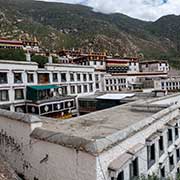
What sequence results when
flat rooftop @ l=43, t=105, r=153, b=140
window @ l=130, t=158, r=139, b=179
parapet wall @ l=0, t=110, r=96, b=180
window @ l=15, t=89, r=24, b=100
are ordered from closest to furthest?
parapet wall @ l=0, t=110, r=96, b=180, window @ l=130, t=158, r=139, b=179, flat rooftop @ l=43, t=105, r=153, b=140, window @ l=15, t=89, r=24, b=100

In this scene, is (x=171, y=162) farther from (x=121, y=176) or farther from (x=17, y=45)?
(x=17, y=45)

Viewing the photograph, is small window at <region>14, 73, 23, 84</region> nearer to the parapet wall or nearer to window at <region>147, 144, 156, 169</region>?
the parapet wall

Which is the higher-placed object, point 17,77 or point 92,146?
point 17,77

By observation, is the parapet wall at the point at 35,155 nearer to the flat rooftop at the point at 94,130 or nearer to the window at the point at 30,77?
the flat rooftop at the point at 94,130

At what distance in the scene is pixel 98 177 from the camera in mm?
9211

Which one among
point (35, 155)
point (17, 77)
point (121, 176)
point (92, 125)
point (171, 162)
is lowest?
point (171, 162)

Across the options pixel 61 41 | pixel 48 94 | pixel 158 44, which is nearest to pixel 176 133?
pixel 48 94

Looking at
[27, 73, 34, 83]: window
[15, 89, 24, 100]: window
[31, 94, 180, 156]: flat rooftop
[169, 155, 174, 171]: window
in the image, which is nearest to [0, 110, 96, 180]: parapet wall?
[31, 94, 180, 156]: flat rooftop

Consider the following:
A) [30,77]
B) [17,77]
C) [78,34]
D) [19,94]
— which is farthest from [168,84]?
[78,34]

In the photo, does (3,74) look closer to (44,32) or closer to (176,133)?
(176,133)

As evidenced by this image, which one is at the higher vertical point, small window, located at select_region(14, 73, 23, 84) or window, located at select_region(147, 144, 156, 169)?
small window, located at select_region(14, 73, 23, 84)

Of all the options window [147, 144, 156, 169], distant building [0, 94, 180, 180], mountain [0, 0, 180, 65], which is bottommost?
window [147, 144, 156, 169]

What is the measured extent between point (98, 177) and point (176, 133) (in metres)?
10.7

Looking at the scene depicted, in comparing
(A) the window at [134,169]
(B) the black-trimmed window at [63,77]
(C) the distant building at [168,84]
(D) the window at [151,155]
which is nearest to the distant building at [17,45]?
(B) the black-trimmed window at [63,77]
